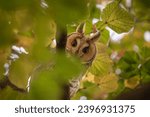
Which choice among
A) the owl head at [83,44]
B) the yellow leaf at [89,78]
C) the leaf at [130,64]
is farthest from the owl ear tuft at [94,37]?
the yellow leaf at [89,78]

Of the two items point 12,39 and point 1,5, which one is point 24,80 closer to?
point 12,39

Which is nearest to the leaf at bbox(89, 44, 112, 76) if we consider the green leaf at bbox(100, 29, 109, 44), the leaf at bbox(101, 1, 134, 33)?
the green leaf at bbox(100, 29, 109, 44)

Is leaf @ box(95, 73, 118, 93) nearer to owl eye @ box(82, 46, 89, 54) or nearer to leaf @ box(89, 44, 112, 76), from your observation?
leaf @ box(89, 44, 112, 76)

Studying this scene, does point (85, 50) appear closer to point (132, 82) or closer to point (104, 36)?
point (104, 36)

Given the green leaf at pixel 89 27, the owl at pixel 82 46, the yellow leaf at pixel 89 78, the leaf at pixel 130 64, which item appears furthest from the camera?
the yellow leaf at pixel 89 78

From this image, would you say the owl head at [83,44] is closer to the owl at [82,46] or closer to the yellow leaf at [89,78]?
the owl at [82,46]

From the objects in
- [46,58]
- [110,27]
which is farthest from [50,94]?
[110,27]

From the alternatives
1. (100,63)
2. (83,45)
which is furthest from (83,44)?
(100,63)
